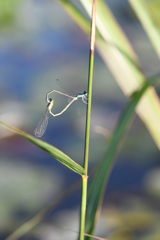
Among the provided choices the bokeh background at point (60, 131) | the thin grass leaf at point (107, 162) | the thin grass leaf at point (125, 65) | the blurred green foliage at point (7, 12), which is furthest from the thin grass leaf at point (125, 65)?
the blurred green foliage at point (7, 12)

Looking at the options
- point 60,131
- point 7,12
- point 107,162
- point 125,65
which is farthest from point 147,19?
point 7,12

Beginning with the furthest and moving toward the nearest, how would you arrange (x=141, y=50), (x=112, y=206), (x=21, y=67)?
(x=141, y=50) < (x=21, y=67) < (x=112, y=206)

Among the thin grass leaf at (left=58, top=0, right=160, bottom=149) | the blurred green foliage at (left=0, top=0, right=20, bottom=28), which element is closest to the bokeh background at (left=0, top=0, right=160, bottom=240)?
the blurred green foliage at (left=0, top=0, right=20, bottom=28)

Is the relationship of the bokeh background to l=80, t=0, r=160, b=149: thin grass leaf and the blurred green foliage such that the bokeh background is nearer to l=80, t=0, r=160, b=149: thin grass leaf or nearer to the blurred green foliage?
the blurred green foliage

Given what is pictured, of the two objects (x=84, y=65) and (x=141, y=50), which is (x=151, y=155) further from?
(x=141, y=50)

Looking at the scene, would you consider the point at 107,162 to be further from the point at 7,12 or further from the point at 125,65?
the point at 7,12

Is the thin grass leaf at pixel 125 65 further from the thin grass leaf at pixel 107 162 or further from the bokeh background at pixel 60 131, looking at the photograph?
the bokeh background at pixel 60 131

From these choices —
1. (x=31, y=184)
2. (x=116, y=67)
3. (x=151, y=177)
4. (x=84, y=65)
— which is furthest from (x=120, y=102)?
(x=116, y=67)

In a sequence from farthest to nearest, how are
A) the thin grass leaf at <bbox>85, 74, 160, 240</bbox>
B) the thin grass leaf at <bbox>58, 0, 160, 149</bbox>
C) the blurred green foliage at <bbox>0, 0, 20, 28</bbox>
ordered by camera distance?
the blurred green foliage at <bbox>0, 0, 20, 28</bbox>, the thin grass leaf at <bbox>58, 0, 160, 149</bbox>, the thin grass leaf at <bbox>85, 74, 160, 240</bbox>
